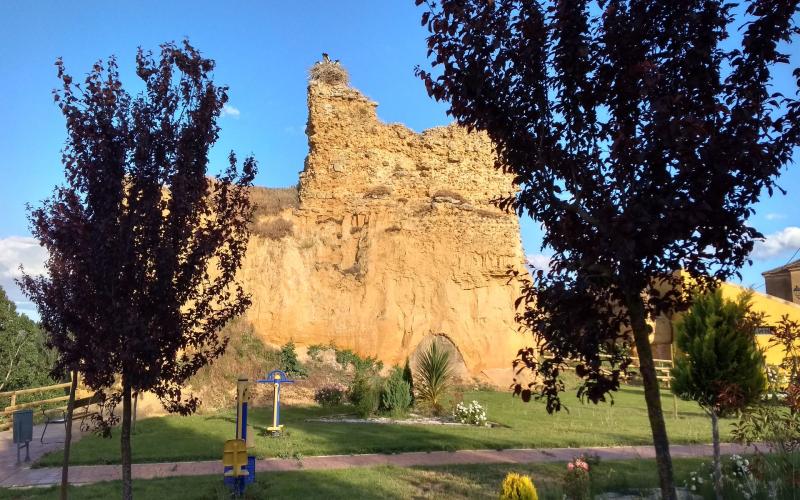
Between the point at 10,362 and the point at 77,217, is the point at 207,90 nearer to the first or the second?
the point at 77,217

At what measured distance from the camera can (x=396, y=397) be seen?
49.9ft

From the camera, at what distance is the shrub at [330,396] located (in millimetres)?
18062

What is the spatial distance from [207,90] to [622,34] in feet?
12.1

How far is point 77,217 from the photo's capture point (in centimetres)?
489

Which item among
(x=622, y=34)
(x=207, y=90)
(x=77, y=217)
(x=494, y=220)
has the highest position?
(x=494, y=220)

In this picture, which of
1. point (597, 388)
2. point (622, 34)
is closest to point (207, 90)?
point (622, 34)

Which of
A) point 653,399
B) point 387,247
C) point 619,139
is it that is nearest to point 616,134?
point 619,139

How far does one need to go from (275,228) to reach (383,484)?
16385 mm

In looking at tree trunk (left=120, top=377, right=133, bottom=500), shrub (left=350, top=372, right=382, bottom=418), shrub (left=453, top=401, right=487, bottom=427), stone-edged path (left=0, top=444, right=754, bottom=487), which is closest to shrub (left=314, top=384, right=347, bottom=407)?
shrub (left=350, top=372, right=382, bottom=418)

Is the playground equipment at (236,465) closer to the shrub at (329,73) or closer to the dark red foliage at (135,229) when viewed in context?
the dark red foliage at (135,229)

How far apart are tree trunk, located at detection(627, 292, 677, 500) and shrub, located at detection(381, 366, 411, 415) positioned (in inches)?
474

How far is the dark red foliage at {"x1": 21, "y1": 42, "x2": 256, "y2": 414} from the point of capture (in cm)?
468

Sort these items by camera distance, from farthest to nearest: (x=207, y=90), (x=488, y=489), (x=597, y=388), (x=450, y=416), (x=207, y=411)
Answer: (x=207, y=411), (x=450, y=416), (x=488, y=489), (x=207, y=90), (x=597, y=388)

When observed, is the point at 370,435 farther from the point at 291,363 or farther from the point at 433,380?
the point at 291,363
